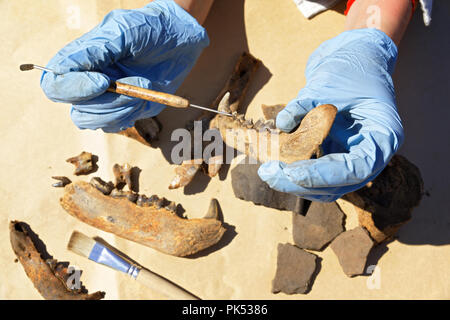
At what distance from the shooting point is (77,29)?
3350 mm

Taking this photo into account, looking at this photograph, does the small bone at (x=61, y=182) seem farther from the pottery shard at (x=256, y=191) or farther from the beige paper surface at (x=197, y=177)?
the pottery shard at (x=256, y=191)

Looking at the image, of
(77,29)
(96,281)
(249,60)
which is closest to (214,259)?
(96,281)

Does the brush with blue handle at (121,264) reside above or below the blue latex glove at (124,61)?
below

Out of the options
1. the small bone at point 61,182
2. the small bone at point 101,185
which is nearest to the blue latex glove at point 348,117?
the small bone at point 101,185

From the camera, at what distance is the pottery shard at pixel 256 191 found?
9.39 ft

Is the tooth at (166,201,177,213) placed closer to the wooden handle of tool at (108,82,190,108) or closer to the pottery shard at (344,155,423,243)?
the wooden handle of tool at (108,82,190,108)

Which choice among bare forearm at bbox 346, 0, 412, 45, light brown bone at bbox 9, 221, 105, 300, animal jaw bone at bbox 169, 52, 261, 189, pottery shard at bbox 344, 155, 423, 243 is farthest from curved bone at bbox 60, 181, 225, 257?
bare forearm at bbox 346, 0, 412, 45

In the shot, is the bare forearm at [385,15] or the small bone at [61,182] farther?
the small bone at [61,182]

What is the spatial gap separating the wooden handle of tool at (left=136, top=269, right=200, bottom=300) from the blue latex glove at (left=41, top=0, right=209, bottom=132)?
127 cm

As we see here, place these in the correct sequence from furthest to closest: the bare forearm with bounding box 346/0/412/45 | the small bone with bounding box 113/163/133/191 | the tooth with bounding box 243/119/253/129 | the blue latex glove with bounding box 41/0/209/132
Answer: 1. the small bone with bounding box 113/163/133/191
2. the tooth with bounding box 243/119/253/129
3. the bare forearm with bounding box 346/0/412/45
4. the blue latex glove with bounding box 41/0/209/132

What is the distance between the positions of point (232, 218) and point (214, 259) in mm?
392

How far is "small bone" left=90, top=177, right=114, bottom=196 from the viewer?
9.66 feet

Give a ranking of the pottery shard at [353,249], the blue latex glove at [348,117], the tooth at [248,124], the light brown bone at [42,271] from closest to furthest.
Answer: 1. the blue latex glove at [348,117]
2. the tooth at [248,124]
3. the pottery shard at [353,249]
4. the light brown bone at [42,271]

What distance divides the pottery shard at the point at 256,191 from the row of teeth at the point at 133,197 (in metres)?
0.60
